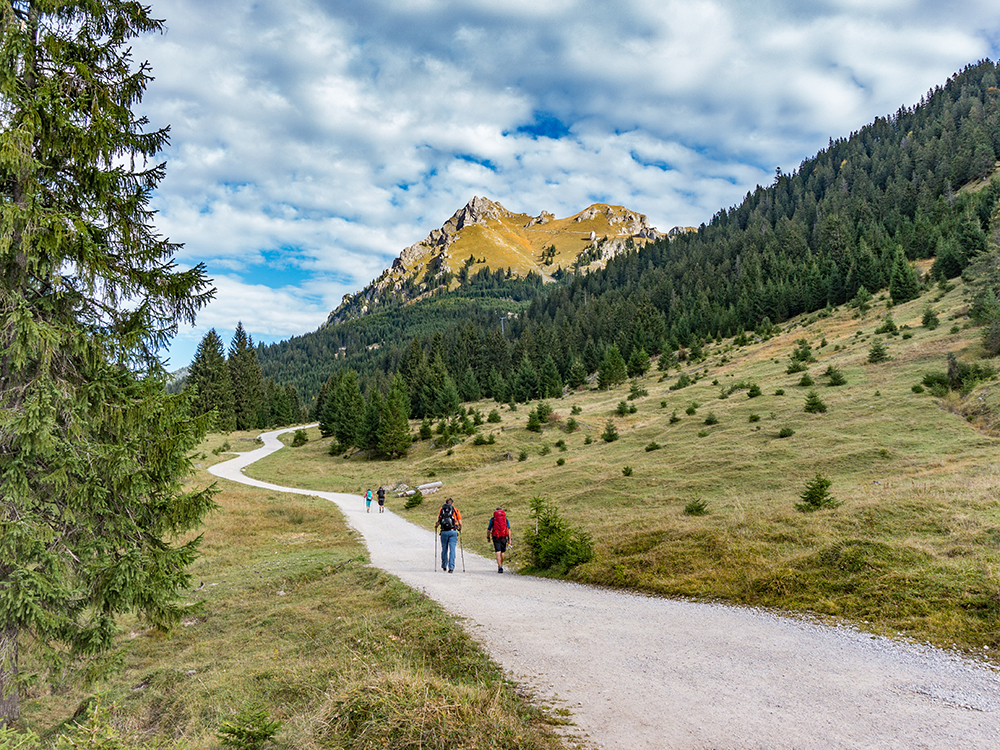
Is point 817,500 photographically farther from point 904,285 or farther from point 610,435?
point 904,285

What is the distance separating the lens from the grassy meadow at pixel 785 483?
9.64m

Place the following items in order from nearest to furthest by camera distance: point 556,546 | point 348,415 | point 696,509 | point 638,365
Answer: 1. point 556,546
2. point 696,509
3. point 348,415
4. point 638,365

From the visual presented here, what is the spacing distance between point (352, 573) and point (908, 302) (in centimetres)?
8432

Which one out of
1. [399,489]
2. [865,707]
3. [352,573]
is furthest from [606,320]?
[865,707]

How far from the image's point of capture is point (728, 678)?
683 centimetres

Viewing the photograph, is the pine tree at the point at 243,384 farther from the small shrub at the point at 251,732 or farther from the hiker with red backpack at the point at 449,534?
the small shrub at the point at 251,732

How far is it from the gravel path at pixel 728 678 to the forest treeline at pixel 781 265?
62.6 m

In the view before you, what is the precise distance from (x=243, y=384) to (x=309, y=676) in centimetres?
9511

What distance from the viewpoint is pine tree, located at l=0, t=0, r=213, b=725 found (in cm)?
766

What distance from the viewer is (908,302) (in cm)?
6950

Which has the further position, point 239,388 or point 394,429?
point 239,388

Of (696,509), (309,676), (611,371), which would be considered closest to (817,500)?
(696,509)

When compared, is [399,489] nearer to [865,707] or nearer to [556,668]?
[556,668]

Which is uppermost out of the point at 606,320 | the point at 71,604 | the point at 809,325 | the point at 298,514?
the point at 606,320
